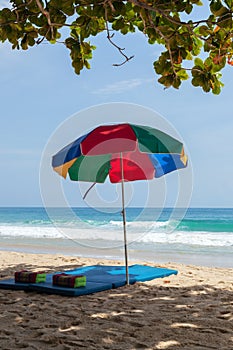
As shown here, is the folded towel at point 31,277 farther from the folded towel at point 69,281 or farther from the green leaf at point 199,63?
the green leaf at point 199,63

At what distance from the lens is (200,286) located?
5867mm

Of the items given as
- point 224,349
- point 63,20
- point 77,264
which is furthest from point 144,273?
point 63,20

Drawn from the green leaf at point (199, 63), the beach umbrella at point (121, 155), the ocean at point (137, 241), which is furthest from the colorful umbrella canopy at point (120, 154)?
the green leaf at point (199, 63)

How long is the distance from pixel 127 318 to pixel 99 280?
1890 millimetres

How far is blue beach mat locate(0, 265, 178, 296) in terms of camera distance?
534 centimetres

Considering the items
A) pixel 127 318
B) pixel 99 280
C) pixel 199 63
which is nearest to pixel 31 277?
pixel 99 280

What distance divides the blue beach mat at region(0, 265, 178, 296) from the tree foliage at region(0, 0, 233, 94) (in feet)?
8.03

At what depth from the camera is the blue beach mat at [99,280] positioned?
534 centimetres

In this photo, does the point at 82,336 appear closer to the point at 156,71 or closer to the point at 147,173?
the point at 156,71

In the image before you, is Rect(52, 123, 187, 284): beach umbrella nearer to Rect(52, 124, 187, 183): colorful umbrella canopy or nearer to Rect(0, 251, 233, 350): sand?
Rect(52, 124, 187, 183): colorful umbrella canopy

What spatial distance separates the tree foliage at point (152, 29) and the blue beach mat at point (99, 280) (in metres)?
2.45

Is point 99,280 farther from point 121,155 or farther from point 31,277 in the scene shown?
point 121,155

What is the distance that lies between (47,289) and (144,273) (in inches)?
64.4

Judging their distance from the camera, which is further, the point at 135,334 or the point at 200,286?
the point at 200,286
